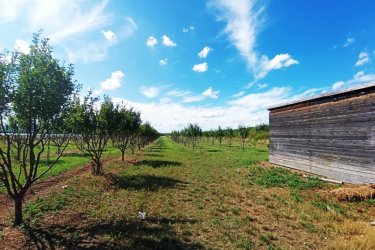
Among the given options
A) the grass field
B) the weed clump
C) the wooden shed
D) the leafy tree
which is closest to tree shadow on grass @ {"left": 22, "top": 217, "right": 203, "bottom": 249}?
the grass field

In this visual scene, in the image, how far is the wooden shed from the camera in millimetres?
12234

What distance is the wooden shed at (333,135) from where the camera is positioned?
12234 millimetres

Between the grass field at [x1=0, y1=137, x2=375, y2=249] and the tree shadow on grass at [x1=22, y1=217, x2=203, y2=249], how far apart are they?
0.07 ft

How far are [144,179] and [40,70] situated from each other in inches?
348

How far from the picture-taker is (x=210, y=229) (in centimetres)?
722

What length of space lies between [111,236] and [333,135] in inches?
512

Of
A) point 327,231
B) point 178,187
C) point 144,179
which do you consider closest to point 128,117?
point 144,179

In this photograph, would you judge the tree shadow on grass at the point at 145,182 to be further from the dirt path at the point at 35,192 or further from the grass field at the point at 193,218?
the dirt path at the point at 35,192

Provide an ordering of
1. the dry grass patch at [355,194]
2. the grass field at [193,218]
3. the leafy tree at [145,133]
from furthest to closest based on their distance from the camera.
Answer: the leafy tree at [145,133] → the dry grass patch at [355,194] → the grass field at [193,218]

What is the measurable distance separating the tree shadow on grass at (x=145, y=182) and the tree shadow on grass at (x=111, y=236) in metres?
4.75

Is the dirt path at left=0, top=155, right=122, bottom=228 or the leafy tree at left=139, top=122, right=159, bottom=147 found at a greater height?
the leafy tree at left=139, top=122, right=159, bottom=147

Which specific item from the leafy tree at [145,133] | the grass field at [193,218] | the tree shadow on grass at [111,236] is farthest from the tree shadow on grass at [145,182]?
the leafy tree at [145,133]

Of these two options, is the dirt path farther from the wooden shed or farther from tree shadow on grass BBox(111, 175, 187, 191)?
the wooden shed

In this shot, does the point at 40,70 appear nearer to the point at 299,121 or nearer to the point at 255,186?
the point at 255,186
